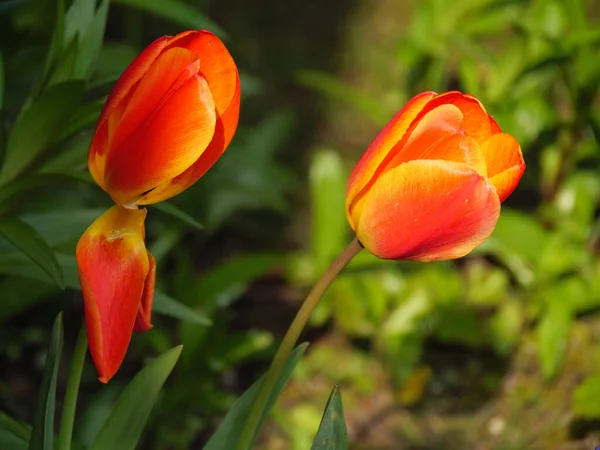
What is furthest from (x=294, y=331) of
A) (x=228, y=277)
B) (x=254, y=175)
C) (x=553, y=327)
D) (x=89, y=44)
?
(x=254, y=175)

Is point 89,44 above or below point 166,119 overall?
below

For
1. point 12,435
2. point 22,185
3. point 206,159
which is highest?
point 206,159

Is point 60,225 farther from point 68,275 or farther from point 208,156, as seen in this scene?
point 208,156

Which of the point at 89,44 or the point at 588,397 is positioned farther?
the point at 588,397

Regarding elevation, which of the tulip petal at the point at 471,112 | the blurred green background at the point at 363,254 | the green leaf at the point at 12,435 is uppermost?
the tulip petal at the point at 471,112

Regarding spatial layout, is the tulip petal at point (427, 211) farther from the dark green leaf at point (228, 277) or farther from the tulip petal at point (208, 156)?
the dark green leaf at point (228, 277)

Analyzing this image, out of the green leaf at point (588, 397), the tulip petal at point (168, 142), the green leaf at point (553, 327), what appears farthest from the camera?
the green leaf at point (553, 327)

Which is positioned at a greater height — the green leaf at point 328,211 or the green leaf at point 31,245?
the green leaf at point 31,245

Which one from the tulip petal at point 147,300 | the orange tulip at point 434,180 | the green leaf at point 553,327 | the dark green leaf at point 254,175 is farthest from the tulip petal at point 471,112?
the dark green leaf at point 254,175
